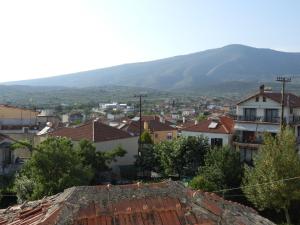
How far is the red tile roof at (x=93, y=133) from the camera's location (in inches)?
1729

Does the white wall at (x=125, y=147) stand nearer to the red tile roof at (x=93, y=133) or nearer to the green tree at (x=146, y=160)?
the red tile roof at (x=93, y=133)

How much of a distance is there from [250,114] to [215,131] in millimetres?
3663

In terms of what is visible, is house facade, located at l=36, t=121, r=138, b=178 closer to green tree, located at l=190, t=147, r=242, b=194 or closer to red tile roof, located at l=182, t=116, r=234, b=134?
red tile roof, located at l=182, t=116, r=234, b=134

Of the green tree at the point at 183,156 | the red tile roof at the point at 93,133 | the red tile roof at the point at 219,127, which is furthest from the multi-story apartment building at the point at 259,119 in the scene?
the red tile roof at the point at 93,133

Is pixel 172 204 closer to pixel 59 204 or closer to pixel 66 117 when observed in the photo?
pixel 59 204

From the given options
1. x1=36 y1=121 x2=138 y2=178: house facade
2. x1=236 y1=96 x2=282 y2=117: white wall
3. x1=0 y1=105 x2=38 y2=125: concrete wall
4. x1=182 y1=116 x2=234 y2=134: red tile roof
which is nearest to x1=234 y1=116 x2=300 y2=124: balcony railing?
x1=236 y1=96 x2=282 y2=117: white wall

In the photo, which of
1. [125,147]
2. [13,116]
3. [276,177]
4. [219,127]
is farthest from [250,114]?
[13,116]

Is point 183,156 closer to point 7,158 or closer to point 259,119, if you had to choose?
point 259,119

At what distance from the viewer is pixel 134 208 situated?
25.9ft

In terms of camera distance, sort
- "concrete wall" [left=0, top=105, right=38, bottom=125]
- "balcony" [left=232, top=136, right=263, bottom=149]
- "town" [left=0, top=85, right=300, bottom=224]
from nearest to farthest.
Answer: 1. "town" [left=0, top=85, right=300, bottom=224]
2. "balcony" [left=232, top=136, right=263, bottom=149]
3. "concrete wall" [left=0, top=105, right=38, bottom=125]

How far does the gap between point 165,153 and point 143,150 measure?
11.4ft

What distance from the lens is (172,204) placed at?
26.5 feet

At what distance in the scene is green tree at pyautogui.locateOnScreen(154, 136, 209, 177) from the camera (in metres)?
39.1

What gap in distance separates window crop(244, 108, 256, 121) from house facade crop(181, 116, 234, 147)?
6.64 ft
